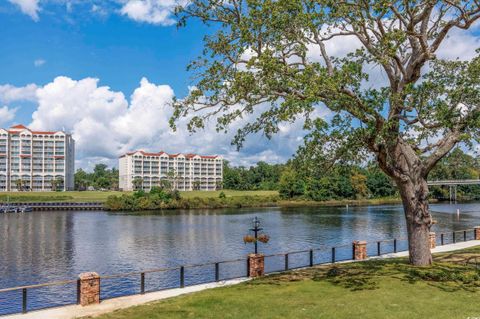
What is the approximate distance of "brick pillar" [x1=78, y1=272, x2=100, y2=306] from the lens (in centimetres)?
1409

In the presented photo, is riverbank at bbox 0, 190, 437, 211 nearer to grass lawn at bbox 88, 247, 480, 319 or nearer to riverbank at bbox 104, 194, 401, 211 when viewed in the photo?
riverbank at bbox 104, 194, 401, 211

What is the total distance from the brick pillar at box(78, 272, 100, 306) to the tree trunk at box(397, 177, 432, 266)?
39.8ft

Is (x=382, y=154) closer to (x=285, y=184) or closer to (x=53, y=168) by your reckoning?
(x=285, y=184)

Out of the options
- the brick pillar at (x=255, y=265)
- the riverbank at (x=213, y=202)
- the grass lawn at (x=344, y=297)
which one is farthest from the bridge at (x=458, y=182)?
the brick pillar at (x=255, y=265)

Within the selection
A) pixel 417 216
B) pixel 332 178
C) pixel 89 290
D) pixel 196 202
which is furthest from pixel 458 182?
pixel 89 290

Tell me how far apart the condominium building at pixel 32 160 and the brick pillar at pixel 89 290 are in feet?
513

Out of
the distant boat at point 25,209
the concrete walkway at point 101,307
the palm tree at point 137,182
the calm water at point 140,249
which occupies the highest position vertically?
the palm tree at point 137,182

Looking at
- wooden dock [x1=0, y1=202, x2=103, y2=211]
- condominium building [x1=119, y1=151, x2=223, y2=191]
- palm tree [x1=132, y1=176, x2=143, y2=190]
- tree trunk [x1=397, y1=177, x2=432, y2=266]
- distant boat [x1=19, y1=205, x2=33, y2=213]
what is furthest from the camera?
condominium building [x1=119, y1=151, x2=223, y2=191]

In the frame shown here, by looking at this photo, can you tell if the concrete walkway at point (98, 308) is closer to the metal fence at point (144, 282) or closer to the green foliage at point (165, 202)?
the metal fence at point (144, 282)

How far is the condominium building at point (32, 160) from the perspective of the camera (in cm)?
15675

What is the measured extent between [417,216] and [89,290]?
12.7 m

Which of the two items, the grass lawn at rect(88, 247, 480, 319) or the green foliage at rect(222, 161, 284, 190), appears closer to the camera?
the grass lawn at rect(88, 247, 480, 319)

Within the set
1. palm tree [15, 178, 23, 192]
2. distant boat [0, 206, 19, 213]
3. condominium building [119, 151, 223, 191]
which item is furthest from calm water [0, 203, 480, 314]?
condominium building [119, 151, 223, 191]

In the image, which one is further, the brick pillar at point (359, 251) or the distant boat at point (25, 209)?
the distant boat at point (25, 209)
